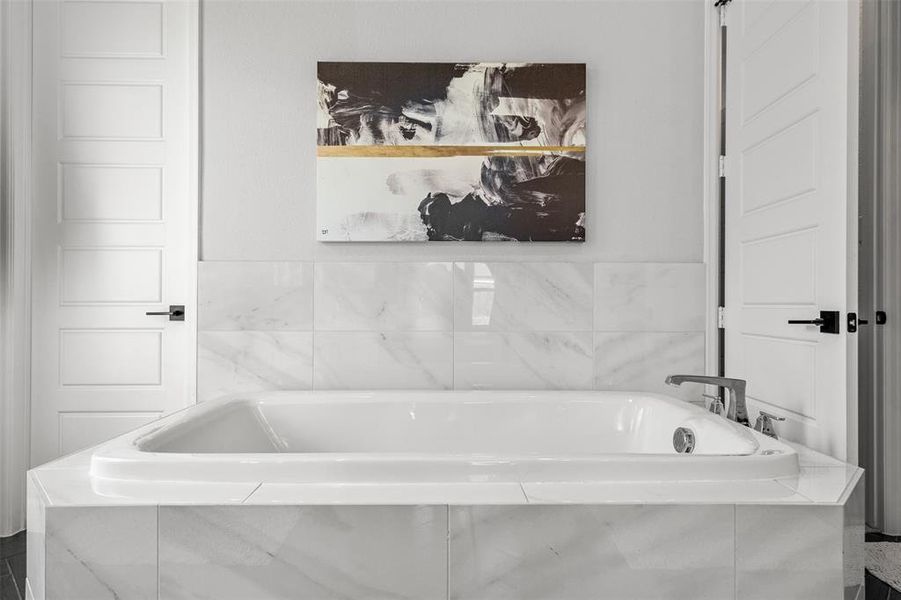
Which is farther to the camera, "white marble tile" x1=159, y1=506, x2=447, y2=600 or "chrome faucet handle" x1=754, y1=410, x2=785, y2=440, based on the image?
"chrome faucet handle" x1=754, y1=410, x2=785, y2=440

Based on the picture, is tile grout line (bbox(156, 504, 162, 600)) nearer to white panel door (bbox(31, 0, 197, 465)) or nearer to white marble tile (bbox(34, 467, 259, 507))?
white marble tile (bbox(34, 467, 259, 507))

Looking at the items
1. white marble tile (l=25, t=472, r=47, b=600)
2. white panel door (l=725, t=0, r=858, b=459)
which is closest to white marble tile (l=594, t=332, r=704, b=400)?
white panel door (l=725, t=0, r=858, b=459)

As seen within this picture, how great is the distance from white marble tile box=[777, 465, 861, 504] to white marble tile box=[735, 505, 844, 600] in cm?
4

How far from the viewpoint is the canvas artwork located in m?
2.36

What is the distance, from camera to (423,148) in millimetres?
2361

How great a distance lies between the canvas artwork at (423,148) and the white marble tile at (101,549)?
4.58 ft

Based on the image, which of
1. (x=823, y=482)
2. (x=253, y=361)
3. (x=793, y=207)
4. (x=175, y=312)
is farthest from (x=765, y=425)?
(x=175, y=312)

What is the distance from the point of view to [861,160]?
2531mm

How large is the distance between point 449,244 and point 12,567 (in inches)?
72.2

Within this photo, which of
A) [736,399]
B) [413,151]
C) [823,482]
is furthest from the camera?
[413,151]

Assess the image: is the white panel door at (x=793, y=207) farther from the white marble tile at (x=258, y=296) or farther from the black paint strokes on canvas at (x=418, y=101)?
the white marble tile at (x=258, y=296)

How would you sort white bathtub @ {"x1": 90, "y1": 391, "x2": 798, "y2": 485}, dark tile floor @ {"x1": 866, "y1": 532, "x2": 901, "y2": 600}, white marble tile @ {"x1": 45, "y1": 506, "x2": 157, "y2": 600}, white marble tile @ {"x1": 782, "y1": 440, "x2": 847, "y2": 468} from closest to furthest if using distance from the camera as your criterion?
white marble tile @ {"x1": 45, "y1": 506, "x2": 157, "y2": 600} → white bathtub @ {"x1": 90, "y1": 391, "x2": 798, "y2": 485} → white marble tile @ {"x1": 782, "y1": 440, "x2": 847, "y2": 468} → dark tile floor @ {"x1": 866, "y1": 532, "x2": 901, "y2": 600}

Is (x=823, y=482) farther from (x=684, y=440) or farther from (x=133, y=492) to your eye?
(x=133, y=492)

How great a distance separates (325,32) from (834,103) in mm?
1728
